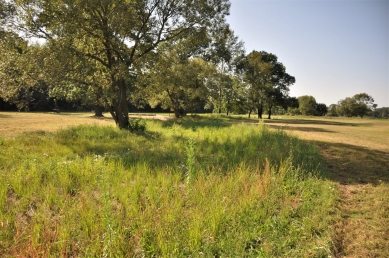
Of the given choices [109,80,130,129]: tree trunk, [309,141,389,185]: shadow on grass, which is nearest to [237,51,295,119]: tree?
[109,80,130,129]: tree trunk

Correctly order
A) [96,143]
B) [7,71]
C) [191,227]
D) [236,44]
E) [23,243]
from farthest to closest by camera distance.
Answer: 1. [236,44]
2. [7,71]
3. [96,143]
4. [191,227]
5. [23,243]

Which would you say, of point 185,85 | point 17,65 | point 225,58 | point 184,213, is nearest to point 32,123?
point 17,65

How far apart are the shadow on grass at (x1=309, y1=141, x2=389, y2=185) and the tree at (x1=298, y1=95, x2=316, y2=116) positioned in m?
94.2

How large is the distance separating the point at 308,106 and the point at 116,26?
326 ft

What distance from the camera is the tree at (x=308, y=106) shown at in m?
95.6

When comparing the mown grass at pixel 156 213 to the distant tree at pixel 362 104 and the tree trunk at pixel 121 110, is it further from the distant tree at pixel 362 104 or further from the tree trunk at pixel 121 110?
the distant tree at pixel 362 104

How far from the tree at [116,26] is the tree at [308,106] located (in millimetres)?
92514

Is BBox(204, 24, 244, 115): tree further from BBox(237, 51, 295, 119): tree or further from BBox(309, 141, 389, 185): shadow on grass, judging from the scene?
BBox(309, 141, 389, 185): shadow on grass

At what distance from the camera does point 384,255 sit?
355 centimetres

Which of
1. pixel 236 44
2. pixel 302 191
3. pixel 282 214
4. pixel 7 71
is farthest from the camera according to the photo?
pixel 236 44

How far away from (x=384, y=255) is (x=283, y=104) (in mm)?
44906

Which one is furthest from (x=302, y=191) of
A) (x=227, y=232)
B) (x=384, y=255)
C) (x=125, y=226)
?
(x=125, y=226)

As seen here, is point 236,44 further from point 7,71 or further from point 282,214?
point 282,214

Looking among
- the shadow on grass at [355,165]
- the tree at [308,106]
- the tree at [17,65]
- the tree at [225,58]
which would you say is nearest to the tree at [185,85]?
the tree at [225,58]
